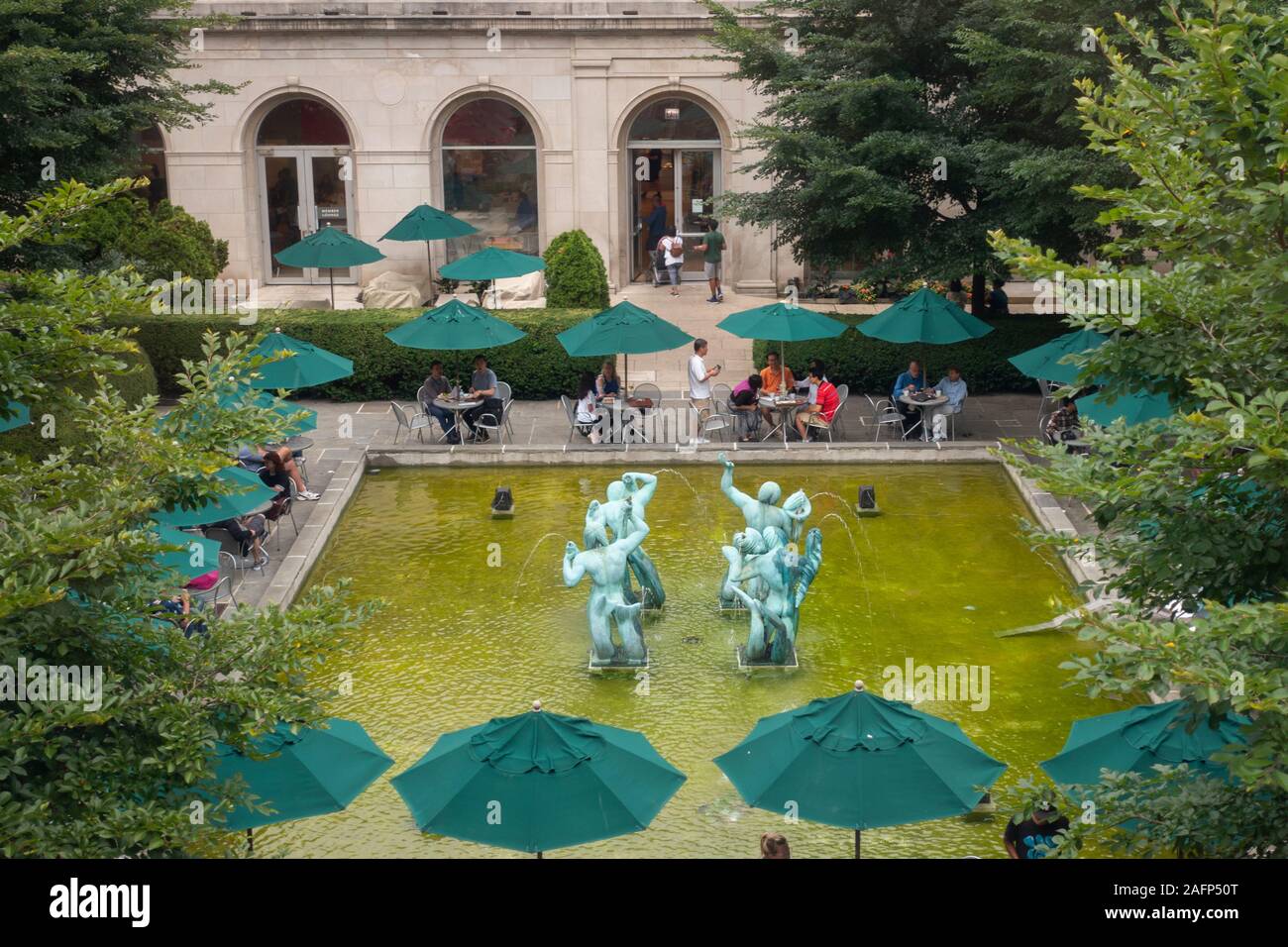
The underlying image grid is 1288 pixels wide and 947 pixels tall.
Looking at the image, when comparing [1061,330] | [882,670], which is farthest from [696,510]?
[1061,330]

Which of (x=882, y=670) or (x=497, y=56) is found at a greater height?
(x=497, y=56)

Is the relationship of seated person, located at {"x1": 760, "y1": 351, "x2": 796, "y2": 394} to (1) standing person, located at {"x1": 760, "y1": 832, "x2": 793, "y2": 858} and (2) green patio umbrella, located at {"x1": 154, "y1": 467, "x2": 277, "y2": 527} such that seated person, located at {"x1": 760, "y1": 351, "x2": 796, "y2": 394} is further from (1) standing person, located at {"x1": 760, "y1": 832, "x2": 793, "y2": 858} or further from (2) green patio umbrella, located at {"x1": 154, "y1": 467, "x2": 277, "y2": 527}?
(1) standing person, located at {"x1": 760, "y1": 832, "x2": 793, "y2": 858}

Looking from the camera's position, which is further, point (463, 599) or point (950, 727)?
point (463, 599)

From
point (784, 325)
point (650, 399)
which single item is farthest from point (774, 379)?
point (650, 399)

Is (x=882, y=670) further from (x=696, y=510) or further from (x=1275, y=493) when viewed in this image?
(x=1275, y=493)

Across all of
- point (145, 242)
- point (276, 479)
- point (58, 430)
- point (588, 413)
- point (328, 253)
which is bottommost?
point (276, 479)

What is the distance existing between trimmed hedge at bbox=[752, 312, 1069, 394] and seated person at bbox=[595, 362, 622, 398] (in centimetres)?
309

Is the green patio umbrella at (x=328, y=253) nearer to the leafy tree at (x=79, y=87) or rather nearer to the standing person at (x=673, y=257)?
the leafy tree at (x=79, y=87)

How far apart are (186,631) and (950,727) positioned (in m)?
5.75

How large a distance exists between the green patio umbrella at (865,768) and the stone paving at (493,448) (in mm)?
7683

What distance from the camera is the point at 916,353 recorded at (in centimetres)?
2475

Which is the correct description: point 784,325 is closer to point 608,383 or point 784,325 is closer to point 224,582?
point 608,383

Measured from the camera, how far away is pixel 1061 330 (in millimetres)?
25078

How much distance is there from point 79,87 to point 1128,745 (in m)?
18.8
